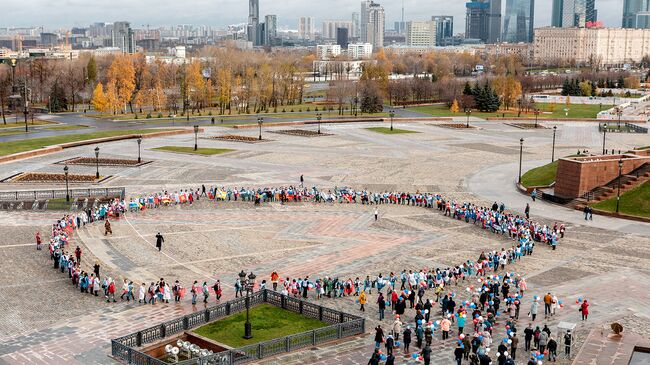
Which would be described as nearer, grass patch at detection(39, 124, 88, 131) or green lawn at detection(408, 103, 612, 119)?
grass patch at detection(39, 124, 88, 131)

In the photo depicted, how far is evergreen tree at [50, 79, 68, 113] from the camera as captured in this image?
115m

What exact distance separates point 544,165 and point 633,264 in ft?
97.6

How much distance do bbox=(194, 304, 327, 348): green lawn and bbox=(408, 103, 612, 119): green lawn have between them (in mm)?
85096

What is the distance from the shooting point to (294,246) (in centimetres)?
3884

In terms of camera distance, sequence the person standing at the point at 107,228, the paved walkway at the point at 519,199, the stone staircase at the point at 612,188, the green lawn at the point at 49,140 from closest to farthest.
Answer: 1. the person standing at the point at 107,228
2. the paved walkway at the point at 519,199
3. the stone staircase at the point at 612,188
4. the green lawn at the point at 49,140

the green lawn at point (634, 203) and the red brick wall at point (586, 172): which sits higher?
the red brick wall at point (586, 172)

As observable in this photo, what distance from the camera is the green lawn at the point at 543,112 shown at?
367ft

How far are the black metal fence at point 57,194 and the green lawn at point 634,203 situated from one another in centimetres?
2949

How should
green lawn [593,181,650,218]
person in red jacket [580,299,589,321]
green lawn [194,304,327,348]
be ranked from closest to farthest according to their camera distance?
green lawn [194,304,327,348] < person in red jacket [580,299,589,321] < green lawn [593,181,650,218]

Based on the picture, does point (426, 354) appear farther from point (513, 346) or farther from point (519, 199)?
point (519, 199)

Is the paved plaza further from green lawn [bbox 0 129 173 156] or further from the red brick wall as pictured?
green lawn [bbox 0 129 173 156]

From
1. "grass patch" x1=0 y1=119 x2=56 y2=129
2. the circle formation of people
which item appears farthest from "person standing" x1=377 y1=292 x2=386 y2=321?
"grass patch" x1=0 y1=119 x2=56 y2=129

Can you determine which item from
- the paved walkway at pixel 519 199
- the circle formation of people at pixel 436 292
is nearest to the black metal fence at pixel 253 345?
the circle formation of people at pixel 436 292

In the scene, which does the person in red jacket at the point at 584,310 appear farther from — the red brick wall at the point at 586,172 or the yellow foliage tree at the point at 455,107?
the yellow foliage tree at the point at 455,107
